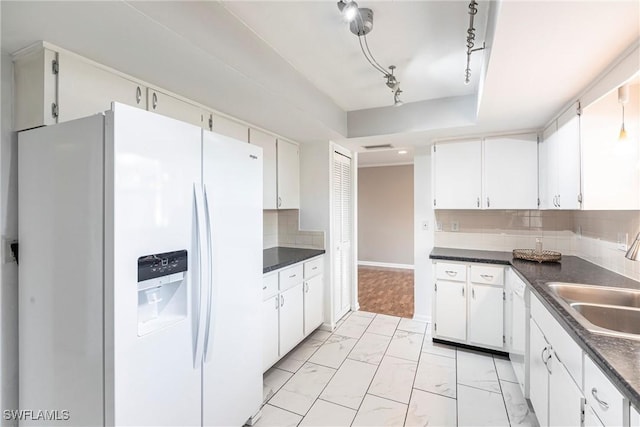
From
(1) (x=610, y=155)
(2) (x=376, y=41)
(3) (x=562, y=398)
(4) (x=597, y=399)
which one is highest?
(2) (x=376, y=41)

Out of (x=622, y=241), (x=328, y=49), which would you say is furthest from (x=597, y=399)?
(x=328, y=49)

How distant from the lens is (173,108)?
6.28 feet

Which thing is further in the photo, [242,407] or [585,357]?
[242,407]

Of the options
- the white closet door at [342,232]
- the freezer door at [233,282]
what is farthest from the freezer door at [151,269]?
the white closet door at [342,232]

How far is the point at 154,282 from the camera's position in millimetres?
1259

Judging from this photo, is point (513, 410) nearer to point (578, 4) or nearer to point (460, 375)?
point (460, 375)

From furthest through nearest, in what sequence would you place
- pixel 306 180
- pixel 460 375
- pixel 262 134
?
pixel 306 180 → pixel 262 134 → pixel 460 375

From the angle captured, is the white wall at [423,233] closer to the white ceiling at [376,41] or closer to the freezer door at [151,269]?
the white ceiling at [376,41]

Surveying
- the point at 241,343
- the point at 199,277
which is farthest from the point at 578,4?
the point at 241,343

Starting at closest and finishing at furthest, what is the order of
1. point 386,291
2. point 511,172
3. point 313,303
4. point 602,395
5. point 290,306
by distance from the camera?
point 602,395, point 290,306, point 511,172, point 313,303, point 386,291

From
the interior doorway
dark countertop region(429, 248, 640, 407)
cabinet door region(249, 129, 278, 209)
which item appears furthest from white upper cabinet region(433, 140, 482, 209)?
the interior doorway

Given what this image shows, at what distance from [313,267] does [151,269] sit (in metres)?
2.02

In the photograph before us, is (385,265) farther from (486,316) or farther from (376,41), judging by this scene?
(376,41)

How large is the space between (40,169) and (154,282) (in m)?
0.72
